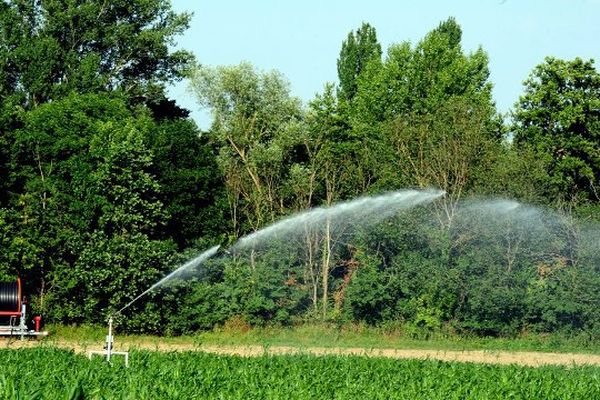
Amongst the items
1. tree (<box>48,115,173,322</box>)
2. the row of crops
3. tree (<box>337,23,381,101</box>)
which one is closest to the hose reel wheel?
tree (<box>48,115,173,322</box>)

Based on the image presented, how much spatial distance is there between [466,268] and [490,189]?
10.3 feet

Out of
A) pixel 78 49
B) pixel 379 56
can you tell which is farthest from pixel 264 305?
pixel 379 56

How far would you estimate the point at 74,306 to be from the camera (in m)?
41.6

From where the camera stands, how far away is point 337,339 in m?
40.2

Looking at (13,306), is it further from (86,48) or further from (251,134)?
(86,48)

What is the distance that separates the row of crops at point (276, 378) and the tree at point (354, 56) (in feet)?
151

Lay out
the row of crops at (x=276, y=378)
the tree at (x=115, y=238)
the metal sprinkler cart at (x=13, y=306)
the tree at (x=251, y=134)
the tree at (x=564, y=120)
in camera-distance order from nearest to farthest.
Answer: the row of crops at (x=276, y=378) < the metal sprinkler cart at (x=13, y=306) < the tree at (x=115, y=238) < the tree at (x=251, y=134) < the tree at (x=564, y=120)

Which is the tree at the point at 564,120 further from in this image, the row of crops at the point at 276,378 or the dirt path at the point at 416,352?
the row of crops at the point at 276,378

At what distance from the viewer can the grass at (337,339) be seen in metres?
38.9

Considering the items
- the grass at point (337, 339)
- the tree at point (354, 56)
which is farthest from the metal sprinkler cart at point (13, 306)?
the tree at point (354, 56)

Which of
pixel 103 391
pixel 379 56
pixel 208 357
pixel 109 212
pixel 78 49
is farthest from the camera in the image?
pixel 379 56

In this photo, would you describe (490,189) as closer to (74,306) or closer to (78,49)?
(74,306)

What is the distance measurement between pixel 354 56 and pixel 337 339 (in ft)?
117

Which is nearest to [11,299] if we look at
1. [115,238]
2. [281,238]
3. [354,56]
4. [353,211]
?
[115,238]
